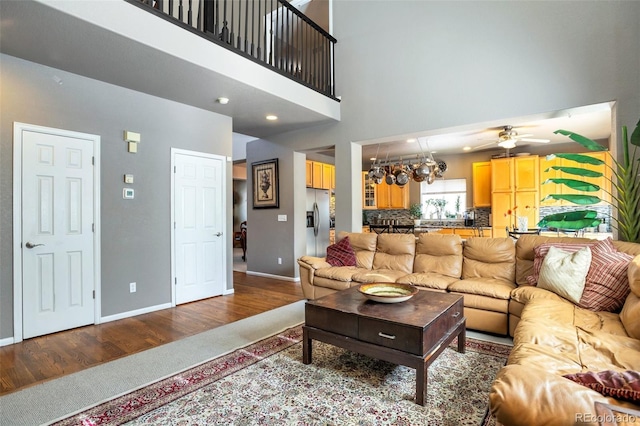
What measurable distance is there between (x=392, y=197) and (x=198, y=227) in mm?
5513

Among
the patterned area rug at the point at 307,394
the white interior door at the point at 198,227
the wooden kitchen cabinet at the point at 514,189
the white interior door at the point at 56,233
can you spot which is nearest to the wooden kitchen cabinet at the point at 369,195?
the wooden kitchen cabinet at the point at 514,189

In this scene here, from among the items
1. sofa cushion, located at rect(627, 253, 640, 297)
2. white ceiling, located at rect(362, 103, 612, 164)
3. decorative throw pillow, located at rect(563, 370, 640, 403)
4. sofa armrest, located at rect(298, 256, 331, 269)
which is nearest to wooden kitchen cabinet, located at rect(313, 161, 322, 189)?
white ceiling, located at rect(362, 103, 612, 164)

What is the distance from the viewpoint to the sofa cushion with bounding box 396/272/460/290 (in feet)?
11.3

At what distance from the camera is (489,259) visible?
12.1ft

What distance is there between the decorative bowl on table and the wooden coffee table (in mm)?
52

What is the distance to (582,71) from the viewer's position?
3518mm

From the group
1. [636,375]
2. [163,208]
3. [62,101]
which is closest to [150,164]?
[163,208]

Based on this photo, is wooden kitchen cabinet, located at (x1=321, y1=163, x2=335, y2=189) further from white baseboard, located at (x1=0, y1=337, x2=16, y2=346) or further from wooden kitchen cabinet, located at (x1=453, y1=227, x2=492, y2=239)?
white baseboard, located at (x1=0, y1=337, x2=16, y2=346)

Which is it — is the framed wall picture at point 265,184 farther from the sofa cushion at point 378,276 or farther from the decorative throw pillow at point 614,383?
the decorative throw pillow at point 614,383

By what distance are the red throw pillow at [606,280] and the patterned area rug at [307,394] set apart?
2.63 ft

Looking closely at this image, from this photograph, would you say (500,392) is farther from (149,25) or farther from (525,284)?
(149,25)

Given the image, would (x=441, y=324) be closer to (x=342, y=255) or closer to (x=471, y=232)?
(x=342, y=255)

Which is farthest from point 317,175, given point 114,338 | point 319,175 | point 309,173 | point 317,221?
point 114,338

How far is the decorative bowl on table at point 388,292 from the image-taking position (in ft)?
8.01
